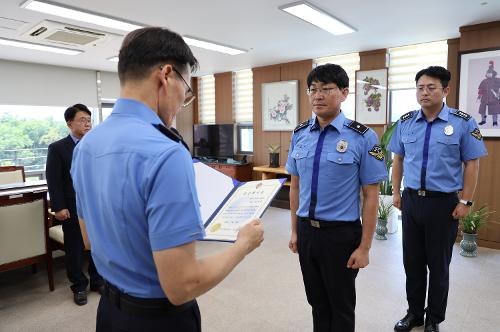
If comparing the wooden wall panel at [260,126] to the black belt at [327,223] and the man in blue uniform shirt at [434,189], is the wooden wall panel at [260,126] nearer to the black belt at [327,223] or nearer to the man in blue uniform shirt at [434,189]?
the man in blue uniform shirt at [434,189]

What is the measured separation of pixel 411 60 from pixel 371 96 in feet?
2.35

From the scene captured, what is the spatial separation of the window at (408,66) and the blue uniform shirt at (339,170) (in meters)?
3.73

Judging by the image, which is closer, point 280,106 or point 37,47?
point 37,47

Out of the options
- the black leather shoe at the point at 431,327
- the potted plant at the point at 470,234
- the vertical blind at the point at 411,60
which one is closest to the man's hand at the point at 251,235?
the black leather shoe at the point at 431,327

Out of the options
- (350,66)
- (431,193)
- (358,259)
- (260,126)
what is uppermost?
(350,66)

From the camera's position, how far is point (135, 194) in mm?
715

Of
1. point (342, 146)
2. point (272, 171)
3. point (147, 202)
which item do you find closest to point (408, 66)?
point (272, 171)

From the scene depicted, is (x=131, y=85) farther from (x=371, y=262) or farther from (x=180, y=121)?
(x=180, y=121)

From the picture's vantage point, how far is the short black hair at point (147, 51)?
0.78m

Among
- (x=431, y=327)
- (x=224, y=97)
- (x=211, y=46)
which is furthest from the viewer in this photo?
(x=224, y=97)

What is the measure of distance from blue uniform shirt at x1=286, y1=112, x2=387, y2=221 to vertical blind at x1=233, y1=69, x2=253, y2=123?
526 centimetres

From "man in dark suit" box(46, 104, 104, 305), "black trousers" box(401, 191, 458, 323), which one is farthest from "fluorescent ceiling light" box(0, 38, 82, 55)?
"black trousers" box(401, 191, 458, 323)

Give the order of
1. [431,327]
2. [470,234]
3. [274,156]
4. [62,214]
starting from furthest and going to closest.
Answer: [274,156], [470,234], [62,214], [431,327]

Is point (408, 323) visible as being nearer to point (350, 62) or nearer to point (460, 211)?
point (460, 211)
